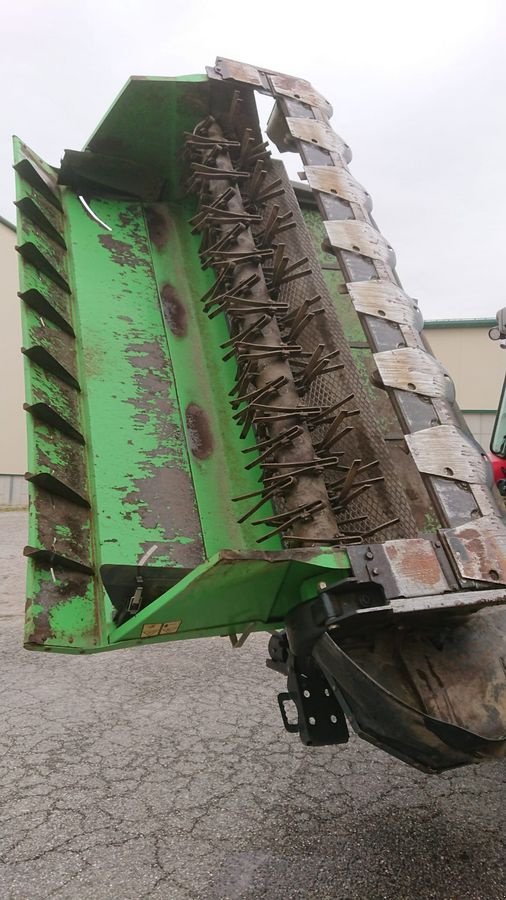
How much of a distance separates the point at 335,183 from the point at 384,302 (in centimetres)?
52

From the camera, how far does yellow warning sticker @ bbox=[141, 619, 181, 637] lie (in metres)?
1.52

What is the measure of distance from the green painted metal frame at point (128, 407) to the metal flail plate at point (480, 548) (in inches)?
12.7

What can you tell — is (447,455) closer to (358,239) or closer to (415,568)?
(415,568)

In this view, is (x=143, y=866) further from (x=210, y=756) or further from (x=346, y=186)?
(x=346, y=186)

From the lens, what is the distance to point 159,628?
1.55 metres

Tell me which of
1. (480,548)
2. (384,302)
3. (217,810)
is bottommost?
(217,810)

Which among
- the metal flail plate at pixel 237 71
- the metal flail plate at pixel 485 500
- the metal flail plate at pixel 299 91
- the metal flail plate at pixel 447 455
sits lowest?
the metal flail plate at pixel 485 500

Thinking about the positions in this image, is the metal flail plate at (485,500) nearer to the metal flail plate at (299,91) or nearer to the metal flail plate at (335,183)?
the metal flail plate at (335,183)

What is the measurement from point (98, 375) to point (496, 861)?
2.01 m

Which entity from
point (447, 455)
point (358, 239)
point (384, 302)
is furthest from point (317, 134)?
point (447, 455)

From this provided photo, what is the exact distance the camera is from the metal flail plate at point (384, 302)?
179 cm

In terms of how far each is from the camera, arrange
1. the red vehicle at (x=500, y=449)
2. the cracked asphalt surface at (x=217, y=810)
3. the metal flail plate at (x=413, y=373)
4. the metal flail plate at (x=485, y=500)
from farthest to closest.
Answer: the red vehicle at (x=500, y=449) < the cracked asphalt surface at (x=217, y=810) < the metal flail plate at (x=413, y=373) < the metal flail plate at (x=485, y=500)

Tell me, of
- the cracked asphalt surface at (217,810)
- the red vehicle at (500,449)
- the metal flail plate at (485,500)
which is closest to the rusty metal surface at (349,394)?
the metal flail plate at (485,500)

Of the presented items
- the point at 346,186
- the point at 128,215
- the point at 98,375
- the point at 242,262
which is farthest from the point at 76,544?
the point at 128,215
